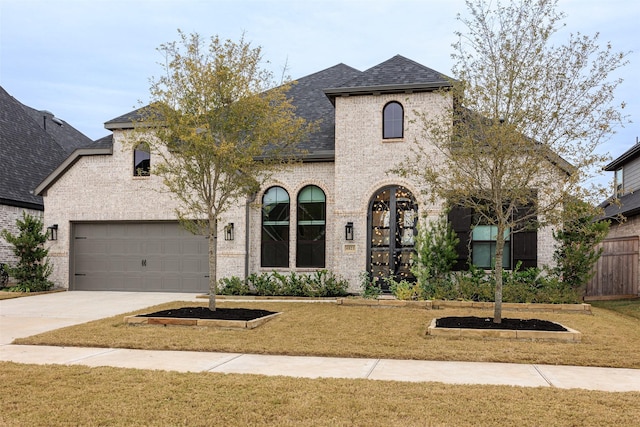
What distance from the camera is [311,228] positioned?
1756 cm

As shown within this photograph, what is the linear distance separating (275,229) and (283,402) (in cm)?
1236

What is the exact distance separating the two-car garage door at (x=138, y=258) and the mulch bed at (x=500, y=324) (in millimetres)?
10018

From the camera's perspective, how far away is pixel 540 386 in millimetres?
6309

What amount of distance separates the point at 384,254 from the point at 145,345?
903 centimetres

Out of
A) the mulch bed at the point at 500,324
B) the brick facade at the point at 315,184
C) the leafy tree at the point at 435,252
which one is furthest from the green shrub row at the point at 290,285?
the mulch bed at the point at 500,324

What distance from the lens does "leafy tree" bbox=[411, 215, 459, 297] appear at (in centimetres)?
1513

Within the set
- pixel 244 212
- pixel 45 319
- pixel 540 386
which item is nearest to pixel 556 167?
pixel 540 386

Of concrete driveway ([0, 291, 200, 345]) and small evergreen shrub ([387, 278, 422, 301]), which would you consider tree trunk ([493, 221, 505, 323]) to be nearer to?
small evergreen shrub ([387, 278, 422, 301])

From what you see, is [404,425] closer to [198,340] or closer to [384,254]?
[198,340]

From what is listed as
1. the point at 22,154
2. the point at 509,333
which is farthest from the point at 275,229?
the point at 22,154

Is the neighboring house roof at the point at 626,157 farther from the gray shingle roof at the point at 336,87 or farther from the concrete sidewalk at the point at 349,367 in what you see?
the concrete sidewalk at the point at 349,367

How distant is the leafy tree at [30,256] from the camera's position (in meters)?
18.3

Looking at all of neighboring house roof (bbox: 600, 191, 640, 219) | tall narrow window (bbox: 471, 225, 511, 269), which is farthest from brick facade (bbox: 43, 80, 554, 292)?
neighboring house roof (bbox: 600, 191, 640, 219)

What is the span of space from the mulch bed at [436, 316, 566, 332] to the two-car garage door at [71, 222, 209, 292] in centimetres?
1002
